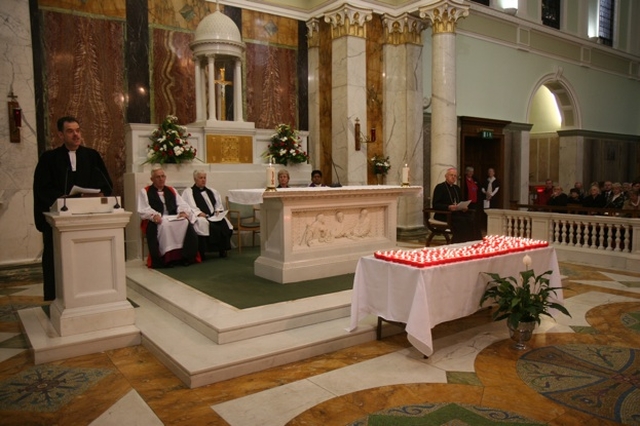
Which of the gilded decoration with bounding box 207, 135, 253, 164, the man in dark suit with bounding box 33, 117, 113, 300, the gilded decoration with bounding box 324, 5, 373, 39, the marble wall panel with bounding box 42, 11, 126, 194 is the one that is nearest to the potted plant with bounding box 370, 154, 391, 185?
the gilded decoration with bounding box 324, 5, 373, 39

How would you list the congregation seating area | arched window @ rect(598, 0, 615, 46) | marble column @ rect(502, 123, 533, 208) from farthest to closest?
arched window @ rect(598, 0, 615, 46) < marble column @ rect(502, 123, 533, 208) < the congregation seating area

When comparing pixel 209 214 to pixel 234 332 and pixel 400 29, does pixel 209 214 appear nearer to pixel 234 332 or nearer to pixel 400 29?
pixel 234 332

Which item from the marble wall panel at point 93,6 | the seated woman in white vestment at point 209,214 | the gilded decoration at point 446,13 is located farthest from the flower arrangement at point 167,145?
the gilded decoration at point 446,13

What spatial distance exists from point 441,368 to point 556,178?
14921mm

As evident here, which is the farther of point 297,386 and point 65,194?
point 65,194

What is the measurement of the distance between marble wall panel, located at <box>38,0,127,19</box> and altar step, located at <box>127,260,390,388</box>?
566 cm

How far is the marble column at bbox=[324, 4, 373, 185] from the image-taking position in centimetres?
1054

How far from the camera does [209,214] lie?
8.05m

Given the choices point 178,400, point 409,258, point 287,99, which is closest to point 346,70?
point 287,99

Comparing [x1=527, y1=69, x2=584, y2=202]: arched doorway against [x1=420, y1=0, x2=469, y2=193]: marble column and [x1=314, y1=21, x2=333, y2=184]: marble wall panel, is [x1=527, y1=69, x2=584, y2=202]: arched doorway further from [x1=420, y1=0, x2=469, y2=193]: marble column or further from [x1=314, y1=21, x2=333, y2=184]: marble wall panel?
[x1=314, y1=21, x2=333, y2=184]: marble wall panel

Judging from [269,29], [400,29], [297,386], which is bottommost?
[297,386]

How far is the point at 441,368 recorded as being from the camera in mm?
4129

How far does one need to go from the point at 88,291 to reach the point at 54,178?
52.1 inches

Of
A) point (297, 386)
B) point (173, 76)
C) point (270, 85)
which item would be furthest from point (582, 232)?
point (173, 76)
